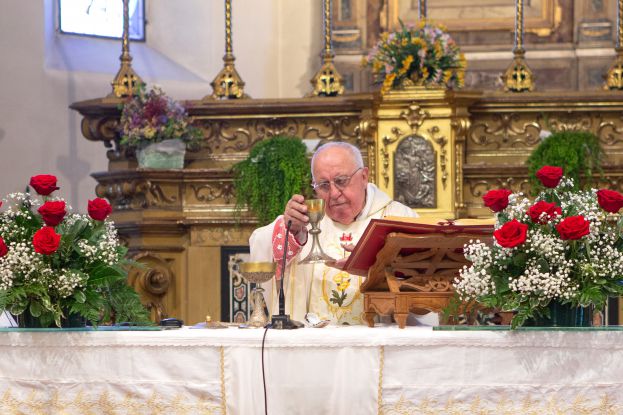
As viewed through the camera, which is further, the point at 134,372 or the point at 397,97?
the point at 397,97

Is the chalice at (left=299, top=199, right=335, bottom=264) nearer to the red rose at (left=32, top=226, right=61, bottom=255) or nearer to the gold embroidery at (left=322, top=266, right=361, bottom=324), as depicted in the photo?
the gold embroidery at (left=322, top=266, right=361, bottom=324)

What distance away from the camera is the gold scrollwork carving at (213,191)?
8406 millimetres

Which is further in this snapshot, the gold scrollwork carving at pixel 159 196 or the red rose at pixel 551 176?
the gold scrollwork carving at pixel 159 196

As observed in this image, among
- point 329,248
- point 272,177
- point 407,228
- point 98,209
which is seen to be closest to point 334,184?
point 329,248

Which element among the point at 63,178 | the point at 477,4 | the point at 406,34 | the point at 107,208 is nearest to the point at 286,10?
the point at 477,4

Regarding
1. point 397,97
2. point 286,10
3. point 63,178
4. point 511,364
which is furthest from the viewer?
point 286,10

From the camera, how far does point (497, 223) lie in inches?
178

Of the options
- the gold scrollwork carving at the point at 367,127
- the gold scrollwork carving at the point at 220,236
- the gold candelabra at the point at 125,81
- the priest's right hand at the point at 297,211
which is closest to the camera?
the priest's right hand at the point at 297,211

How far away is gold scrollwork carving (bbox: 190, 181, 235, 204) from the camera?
841 cm

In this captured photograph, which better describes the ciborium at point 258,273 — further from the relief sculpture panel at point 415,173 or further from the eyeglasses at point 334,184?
the relief sculpture panel at point 415,173

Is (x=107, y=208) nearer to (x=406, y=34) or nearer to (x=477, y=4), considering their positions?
(x=406, y=34)

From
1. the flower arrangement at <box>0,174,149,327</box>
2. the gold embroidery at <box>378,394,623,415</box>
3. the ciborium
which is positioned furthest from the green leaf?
the gold embroidery at <box>378,394,623,415</box>

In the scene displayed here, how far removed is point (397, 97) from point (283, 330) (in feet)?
12.8

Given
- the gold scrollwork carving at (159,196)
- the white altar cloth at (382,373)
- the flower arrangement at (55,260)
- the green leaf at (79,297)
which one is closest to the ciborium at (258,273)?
the white altar cloth at (382,373)
